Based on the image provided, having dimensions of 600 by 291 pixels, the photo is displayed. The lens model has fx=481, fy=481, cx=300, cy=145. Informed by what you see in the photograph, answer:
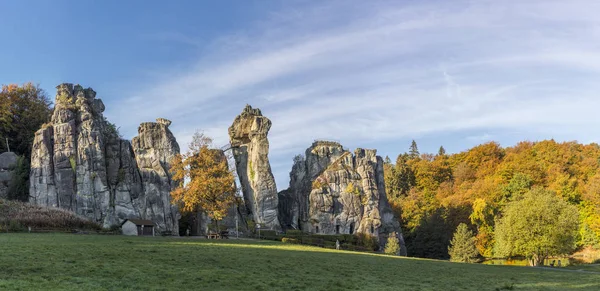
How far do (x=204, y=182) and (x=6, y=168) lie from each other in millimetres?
41757

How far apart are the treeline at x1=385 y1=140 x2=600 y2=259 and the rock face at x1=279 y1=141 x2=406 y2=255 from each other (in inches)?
419

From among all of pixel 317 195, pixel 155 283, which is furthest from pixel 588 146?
pixel 155 283

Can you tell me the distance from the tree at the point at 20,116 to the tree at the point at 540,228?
78796mm

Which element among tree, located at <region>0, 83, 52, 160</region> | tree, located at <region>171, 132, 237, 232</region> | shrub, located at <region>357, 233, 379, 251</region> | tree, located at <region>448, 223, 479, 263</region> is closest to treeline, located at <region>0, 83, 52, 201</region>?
tree, located at <region>0, 83, 52, 160</region>

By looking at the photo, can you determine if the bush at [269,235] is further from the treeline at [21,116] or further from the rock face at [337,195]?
the treeline at [21,116]

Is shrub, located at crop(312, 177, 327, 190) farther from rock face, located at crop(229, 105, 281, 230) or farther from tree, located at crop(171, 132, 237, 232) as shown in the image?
tree, located at crop(171, 132, 237, 232)

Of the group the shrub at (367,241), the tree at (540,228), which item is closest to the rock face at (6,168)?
the shrub at (367,241)

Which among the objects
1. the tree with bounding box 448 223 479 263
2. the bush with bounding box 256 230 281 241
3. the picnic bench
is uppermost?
the picnic bench

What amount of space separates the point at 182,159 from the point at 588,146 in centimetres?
8383

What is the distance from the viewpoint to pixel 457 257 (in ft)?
254

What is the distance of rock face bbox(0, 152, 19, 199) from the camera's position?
76000 millimetres

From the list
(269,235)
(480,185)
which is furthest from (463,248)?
(269,235)

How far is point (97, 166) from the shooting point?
74688 millimetres

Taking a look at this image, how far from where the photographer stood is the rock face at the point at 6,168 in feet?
249
